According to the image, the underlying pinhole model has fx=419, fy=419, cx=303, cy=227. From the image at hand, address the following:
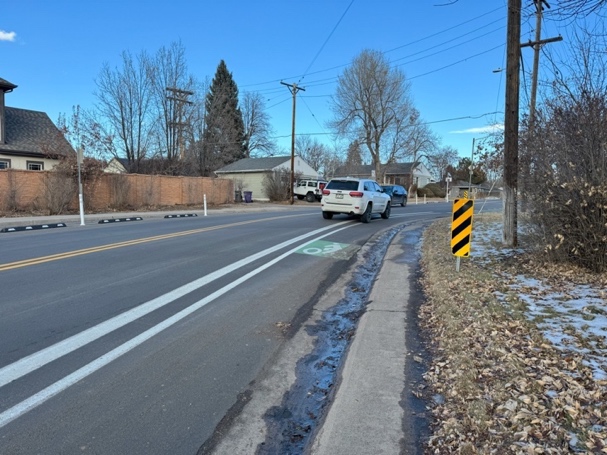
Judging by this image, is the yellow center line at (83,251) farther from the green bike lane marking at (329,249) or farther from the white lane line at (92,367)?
the white lane line at (92,367)

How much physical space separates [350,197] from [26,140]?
71.5 feet

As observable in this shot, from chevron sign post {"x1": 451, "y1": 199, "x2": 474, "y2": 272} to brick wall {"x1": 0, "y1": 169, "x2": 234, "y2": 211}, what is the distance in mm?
18947

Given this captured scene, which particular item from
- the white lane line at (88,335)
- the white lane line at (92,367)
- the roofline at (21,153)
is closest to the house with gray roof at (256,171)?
the roofline at (21,153)

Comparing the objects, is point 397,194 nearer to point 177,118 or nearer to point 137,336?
point 177,118

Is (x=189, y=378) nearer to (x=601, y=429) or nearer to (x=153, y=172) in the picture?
(x=601, y=429)

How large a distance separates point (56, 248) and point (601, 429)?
34.3 feet

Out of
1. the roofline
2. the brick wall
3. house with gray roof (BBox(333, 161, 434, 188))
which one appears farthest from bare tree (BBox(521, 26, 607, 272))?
house with gray roof (BBox(333, 161, 434, 188))

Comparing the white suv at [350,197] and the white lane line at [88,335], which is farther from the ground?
the white suv at [350,197]

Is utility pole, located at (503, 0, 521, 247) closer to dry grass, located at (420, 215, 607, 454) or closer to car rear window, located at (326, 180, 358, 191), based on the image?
dry grass, located at (420, 215, 607, 454)

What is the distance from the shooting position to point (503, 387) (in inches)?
126

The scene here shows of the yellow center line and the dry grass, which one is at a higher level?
the yellow center line

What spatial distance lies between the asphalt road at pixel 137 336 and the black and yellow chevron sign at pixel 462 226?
2281 mm

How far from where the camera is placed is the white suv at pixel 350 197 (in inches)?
650

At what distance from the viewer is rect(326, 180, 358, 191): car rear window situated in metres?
16.6
